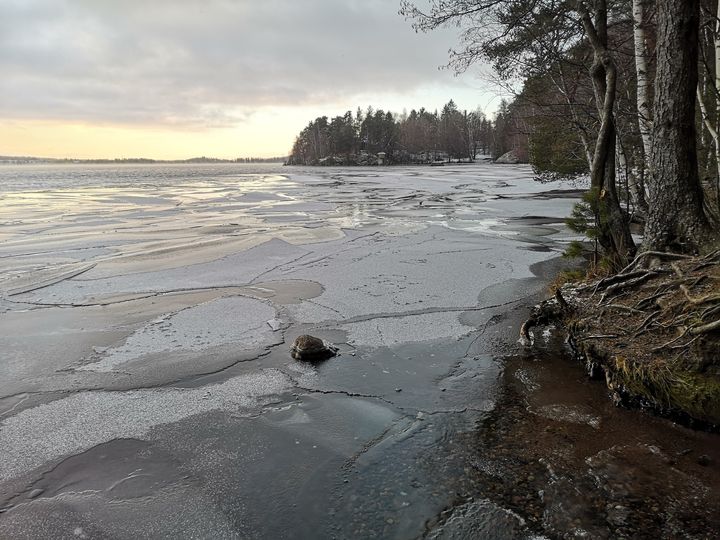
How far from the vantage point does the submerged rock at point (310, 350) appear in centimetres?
586

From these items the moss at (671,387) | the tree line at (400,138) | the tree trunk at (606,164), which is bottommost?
the moss at (671,387)

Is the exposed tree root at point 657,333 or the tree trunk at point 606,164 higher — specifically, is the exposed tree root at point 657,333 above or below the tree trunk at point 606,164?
below

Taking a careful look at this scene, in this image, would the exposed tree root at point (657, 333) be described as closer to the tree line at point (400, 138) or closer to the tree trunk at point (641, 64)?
the tree trunk at point (641, 64)

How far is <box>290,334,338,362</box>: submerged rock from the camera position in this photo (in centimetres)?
586

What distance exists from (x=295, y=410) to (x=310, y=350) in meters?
1.20

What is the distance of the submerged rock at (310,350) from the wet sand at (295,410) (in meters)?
0.16

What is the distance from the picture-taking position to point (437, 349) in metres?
6.12

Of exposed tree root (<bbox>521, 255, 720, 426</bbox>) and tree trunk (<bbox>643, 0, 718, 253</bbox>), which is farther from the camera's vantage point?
tree trunk (<bbox>643, 0, 718, 253</bbox>)

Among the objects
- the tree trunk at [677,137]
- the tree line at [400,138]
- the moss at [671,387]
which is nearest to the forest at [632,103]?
the tree trunk at [677,137]

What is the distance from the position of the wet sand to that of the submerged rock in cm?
16

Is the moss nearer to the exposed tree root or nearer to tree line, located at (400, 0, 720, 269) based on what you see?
the exposed tree root

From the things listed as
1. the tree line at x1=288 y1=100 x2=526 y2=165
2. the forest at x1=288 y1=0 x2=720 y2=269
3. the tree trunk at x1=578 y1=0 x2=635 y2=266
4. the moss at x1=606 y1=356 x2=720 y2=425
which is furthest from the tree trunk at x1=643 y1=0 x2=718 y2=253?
the tree line at x1=288 y1=100 x2=526 y2=165

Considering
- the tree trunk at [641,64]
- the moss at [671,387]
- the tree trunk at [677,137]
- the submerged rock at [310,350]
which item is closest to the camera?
the moss at [671,387]

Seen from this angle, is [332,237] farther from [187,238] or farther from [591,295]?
[591,295]
